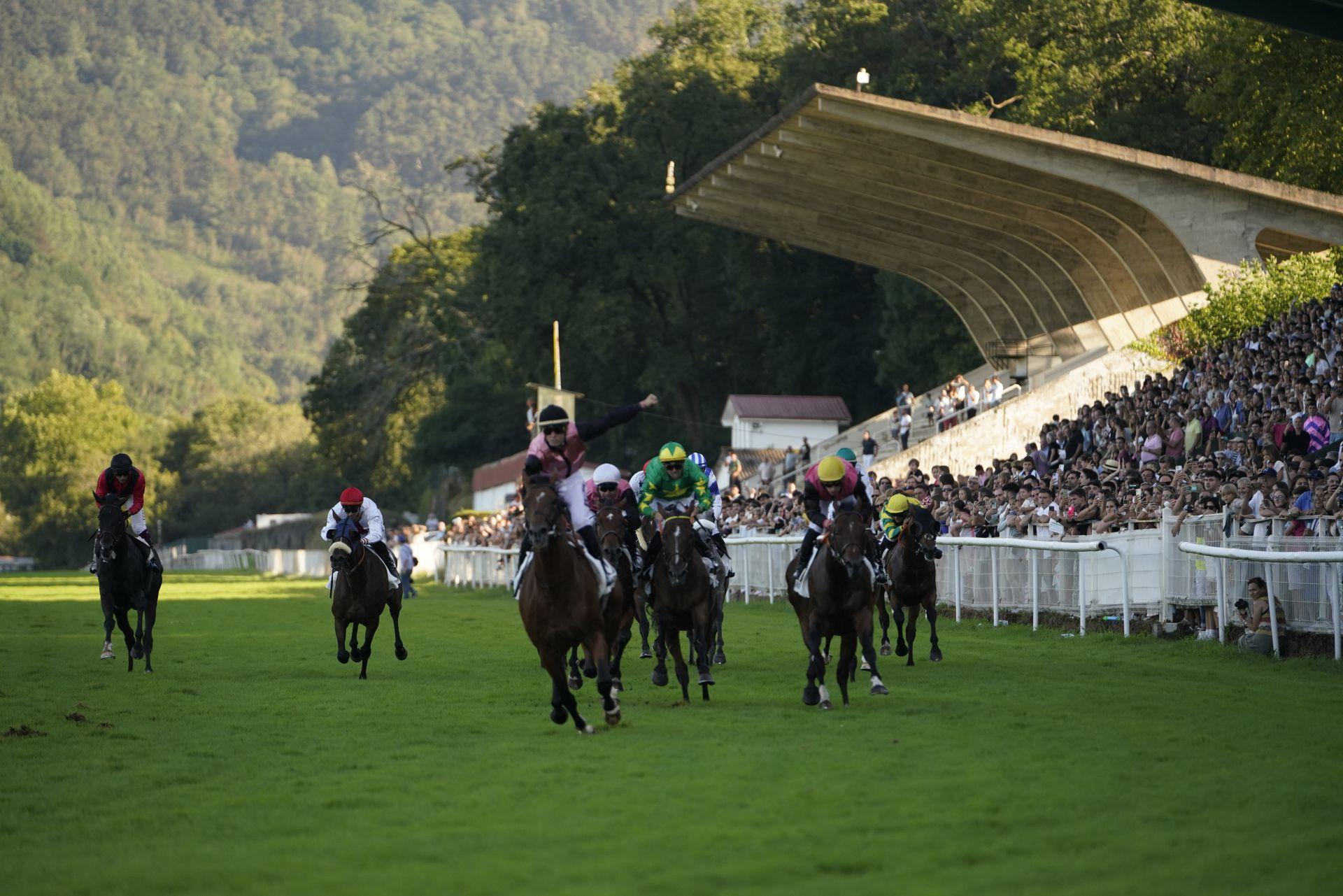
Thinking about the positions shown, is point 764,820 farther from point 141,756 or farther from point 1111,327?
point 1111,327

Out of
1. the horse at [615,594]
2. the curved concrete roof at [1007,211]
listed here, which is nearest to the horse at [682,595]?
the horse at [615,594]

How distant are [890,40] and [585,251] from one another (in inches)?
528

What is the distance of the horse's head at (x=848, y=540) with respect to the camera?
11.8 metres

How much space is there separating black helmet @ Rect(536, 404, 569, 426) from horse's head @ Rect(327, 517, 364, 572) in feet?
18.2

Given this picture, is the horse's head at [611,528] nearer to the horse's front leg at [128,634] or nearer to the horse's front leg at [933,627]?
the horse's front leg at [933,627]

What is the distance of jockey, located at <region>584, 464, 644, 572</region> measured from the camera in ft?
45.1

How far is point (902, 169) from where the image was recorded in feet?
116

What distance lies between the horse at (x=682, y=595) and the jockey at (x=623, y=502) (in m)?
0.37

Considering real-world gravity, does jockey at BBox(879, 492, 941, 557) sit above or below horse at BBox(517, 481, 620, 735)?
above

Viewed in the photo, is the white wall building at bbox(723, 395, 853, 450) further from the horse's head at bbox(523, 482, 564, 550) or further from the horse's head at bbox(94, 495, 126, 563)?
the horse's head at bbox(523, 482, 564, 550)

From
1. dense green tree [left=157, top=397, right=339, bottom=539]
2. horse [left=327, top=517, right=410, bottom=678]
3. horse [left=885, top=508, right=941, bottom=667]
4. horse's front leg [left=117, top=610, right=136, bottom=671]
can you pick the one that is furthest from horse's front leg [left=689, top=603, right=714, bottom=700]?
dense green tree [left=157, top=397, right=339, bottom=539]

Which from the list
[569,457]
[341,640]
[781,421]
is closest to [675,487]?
[569,457]

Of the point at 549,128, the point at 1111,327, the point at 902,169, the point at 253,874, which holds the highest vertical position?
the point at 549,128

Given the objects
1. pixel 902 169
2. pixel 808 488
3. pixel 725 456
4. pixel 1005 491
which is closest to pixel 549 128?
pixel 725 456
